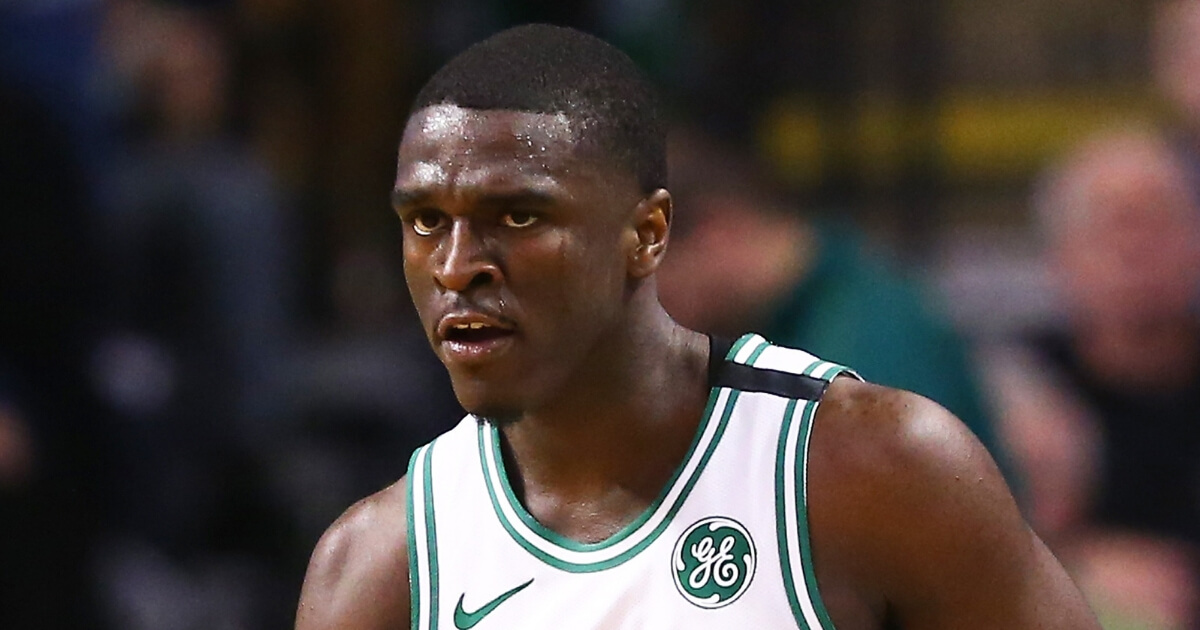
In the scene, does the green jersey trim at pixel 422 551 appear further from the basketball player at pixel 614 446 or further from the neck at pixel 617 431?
the neck at pixel 617 431

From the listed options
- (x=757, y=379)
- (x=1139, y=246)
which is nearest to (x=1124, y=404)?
(x=1139, y=246)

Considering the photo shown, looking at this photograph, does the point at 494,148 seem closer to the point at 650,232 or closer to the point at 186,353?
the point at 650,232

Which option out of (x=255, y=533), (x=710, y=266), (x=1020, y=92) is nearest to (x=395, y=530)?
(x=710, y=266)

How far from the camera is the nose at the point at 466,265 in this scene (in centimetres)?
243

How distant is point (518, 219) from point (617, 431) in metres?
0.36

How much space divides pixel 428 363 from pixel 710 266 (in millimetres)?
1761

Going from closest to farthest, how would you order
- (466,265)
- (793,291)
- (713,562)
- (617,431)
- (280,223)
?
(466,265), (713,562), (617,431), (793,291), (280,223)

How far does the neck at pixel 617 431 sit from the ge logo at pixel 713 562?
0.10 m

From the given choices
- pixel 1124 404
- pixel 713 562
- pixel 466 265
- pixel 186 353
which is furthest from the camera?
pixel 186 353

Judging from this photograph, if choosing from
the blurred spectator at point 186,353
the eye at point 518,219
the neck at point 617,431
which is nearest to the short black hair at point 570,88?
the eye at point 518,219

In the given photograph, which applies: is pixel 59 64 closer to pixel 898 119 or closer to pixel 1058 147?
pixel 898 119

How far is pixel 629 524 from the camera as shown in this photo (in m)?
2.63

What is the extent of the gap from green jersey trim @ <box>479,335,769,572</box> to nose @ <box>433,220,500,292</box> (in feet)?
1.35

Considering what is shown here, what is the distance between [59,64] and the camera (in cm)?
552
